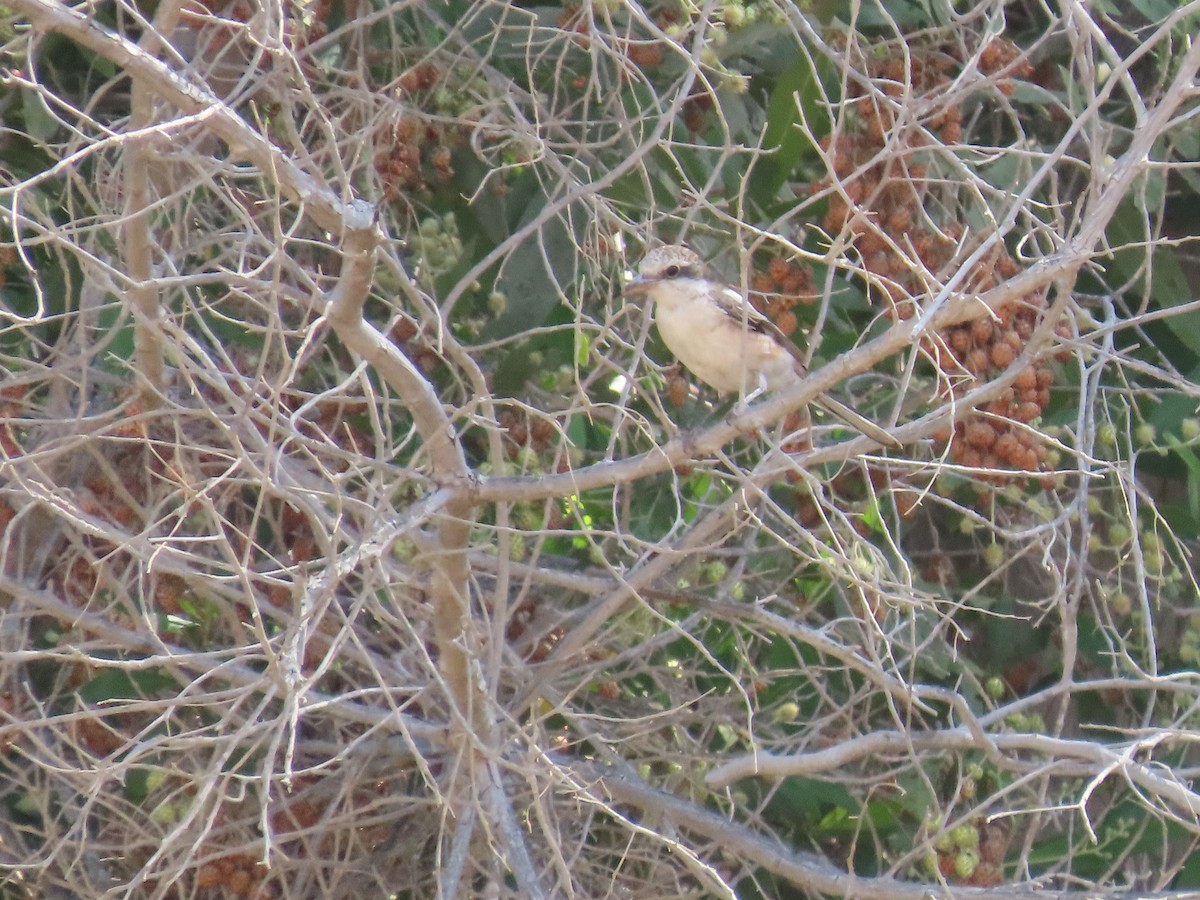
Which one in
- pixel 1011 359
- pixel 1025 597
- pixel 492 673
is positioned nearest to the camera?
pixel 492 673

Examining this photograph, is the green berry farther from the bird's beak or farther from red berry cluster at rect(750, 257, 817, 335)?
the bird's beak

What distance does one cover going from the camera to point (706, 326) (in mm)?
4645

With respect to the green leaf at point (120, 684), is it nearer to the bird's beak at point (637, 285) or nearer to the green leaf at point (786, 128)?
the bird's beak at point (637, 285)

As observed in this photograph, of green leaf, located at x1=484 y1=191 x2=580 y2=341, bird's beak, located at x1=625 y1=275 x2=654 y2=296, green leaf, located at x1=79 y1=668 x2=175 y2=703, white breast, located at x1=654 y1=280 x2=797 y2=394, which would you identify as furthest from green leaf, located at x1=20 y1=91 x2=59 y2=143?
white breast, located at x1=654 y1=280 x2=797 y2=394

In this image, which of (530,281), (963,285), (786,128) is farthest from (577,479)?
(786,128)

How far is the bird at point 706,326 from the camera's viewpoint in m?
4.47

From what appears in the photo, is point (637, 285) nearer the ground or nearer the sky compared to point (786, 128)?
nearer the ground

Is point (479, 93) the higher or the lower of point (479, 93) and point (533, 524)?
the higher

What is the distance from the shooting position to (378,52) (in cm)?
480

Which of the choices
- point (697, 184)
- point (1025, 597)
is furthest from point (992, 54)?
point (1025, 597)

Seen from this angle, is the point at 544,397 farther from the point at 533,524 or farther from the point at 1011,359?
the point at 1011,359

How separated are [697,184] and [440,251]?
2.61 feet

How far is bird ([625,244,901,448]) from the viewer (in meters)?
4.47

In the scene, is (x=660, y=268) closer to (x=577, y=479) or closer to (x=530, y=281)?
(x=530, y=281)
